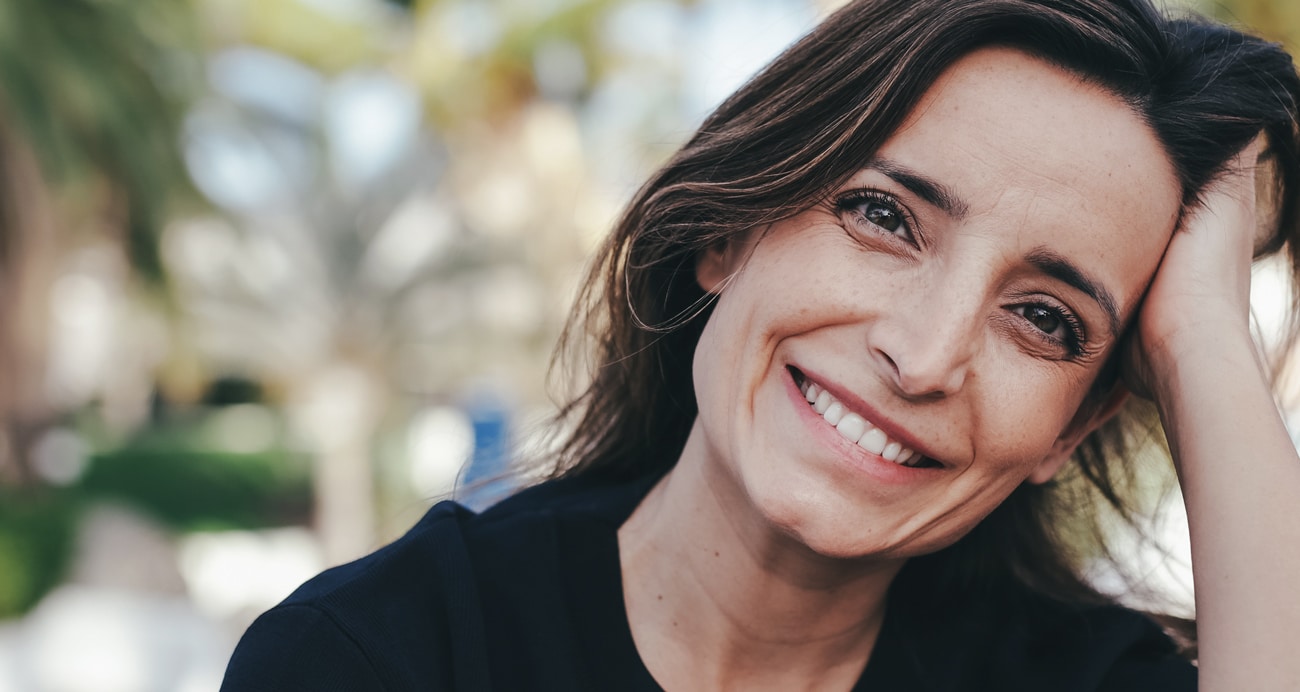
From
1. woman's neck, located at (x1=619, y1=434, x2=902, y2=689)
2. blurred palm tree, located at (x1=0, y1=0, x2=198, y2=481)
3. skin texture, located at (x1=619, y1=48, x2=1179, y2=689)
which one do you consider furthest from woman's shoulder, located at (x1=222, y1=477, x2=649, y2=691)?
blurred palm tree, located at (x1=0, y1=0, x2=198, y2=481)

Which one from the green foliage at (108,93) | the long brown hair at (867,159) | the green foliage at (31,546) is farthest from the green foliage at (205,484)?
the long brown hair at (867,159)

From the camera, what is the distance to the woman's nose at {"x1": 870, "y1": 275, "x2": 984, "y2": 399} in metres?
1.75

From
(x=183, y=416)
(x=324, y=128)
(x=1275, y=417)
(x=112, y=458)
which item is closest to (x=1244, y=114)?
(x=1275, y=417)

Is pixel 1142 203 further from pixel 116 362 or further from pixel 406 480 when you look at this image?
pixel 116 362

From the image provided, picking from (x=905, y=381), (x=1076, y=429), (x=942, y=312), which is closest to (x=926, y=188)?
(x=942, y=312)

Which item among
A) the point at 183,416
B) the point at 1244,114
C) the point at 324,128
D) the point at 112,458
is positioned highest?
the point at 1244,114

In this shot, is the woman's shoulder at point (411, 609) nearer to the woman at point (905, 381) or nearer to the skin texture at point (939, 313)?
the woman at point (905, 381)

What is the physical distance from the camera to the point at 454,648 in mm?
1896

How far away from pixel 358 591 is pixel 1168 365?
142 cm

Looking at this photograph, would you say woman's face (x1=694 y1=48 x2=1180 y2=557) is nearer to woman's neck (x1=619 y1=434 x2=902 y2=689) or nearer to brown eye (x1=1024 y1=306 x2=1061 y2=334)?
brown eye (x1=1024 y1=306 x2=1061 y2=334)

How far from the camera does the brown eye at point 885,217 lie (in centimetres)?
192

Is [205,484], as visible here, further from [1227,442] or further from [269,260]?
[1227,442]

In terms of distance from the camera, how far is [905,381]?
5.76ft

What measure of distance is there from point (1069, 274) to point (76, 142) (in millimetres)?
10844
